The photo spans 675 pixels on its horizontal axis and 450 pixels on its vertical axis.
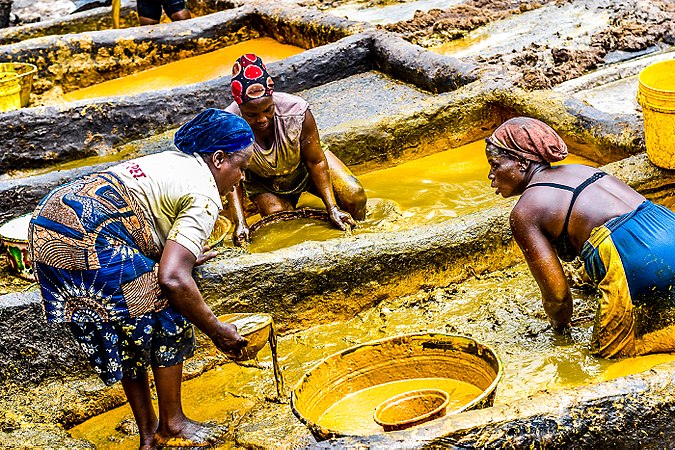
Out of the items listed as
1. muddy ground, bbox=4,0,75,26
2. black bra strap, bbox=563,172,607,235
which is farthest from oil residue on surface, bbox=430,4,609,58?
muddy ground, bbox=4,0,75,26

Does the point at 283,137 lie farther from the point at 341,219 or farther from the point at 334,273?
the point at 334,273

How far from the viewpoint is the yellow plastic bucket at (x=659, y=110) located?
5129 millimetres

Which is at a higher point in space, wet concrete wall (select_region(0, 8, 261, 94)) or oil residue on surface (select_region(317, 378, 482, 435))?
wet concrete wall (select_region(0, 8, 261, 94))

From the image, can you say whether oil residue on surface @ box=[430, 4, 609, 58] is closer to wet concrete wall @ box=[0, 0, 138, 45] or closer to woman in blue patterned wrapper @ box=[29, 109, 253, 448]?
wet concrete wall @ box=[0, 0, 138, 45]

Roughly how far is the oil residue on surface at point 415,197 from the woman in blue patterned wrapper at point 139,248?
1.88m

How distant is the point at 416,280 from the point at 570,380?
3.90 ft

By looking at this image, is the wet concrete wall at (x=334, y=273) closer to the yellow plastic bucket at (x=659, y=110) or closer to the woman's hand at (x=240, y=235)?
the woman's hand at (x=240, y=235)

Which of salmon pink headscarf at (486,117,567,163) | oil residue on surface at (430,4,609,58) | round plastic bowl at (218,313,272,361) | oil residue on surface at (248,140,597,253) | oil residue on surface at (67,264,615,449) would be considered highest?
salmon pink headscarf at (486,117,567,163)

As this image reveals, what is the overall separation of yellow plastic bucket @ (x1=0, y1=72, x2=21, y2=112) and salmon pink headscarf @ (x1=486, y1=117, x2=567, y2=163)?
5429 mm

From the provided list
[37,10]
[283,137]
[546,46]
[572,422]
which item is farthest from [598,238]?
[37,10]

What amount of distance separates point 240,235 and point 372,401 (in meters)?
1.94

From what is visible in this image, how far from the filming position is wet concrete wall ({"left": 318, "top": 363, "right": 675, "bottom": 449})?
321cm

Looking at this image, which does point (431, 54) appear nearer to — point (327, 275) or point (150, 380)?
point (327, 275)

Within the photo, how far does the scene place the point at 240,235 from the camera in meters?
5.63
